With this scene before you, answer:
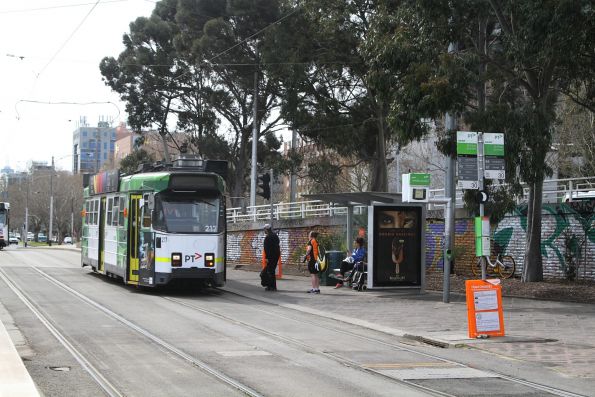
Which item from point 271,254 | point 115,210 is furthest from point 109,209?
point 271,254

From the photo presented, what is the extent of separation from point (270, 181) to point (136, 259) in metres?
5.62

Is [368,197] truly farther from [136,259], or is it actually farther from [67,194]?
[67,194]

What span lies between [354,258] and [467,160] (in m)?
8.41

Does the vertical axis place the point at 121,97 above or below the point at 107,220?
above

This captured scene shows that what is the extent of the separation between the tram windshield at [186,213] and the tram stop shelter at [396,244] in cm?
393

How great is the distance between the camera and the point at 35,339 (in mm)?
12445

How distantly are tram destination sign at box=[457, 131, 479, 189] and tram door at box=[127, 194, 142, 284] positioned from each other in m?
9.55

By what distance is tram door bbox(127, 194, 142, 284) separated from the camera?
69.8 ft

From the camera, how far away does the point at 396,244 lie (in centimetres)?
2162

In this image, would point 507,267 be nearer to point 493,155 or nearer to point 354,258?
point 354,258

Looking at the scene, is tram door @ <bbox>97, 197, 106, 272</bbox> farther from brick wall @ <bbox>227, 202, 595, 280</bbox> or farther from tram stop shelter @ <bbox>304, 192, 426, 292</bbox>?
brick wall @ <bbox>227, 202, 595, 280</bbox>

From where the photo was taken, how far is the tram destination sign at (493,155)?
1522cm

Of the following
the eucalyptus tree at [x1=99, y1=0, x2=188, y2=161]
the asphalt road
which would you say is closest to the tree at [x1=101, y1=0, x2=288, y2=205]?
the eucalyptus tree at [x1=99, y1=0, x2=188, y2=161]

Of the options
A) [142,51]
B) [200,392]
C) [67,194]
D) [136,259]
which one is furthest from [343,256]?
[67,194]
